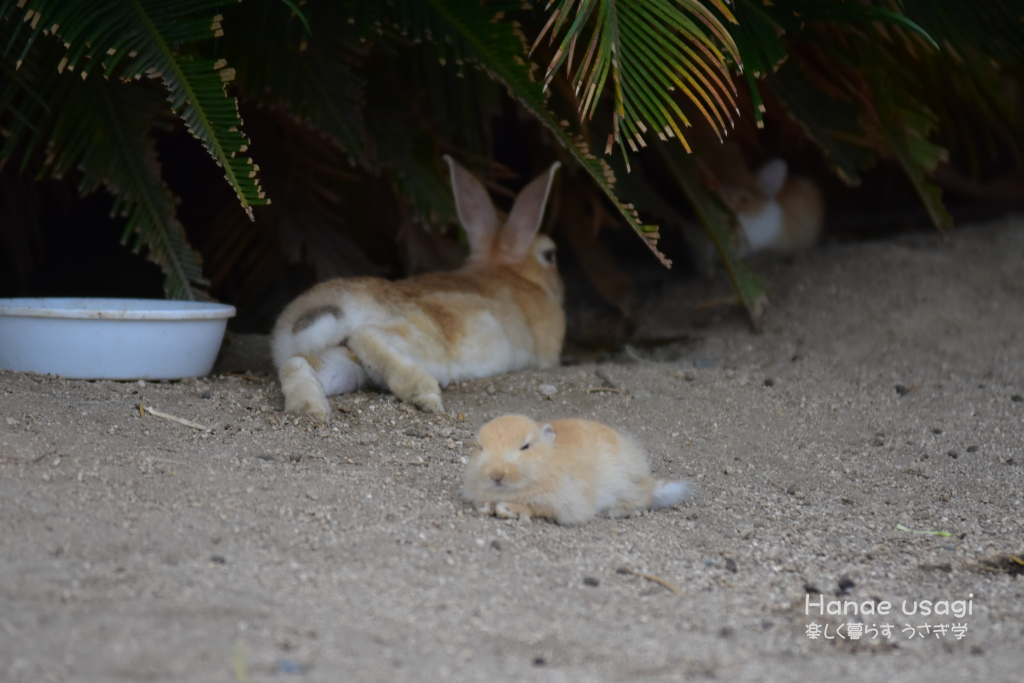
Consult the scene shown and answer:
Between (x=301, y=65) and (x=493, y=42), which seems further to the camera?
Answer: (x=301, y=65)

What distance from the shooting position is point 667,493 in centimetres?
320

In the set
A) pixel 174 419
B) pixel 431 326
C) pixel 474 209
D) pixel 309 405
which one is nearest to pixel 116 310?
pixel 174 419

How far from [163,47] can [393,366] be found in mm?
1546

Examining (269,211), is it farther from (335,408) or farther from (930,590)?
(930,590)

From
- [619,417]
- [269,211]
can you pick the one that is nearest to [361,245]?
[269,211]

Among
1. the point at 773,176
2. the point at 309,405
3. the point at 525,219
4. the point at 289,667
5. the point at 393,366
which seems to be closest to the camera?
the point at 289,667

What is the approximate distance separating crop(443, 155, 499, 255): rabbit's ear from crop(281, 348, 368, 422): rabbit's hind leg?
4.60 feet

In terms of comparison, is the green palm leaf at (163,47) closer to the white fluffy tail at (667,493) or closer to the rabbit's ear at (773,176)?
the white fluffy tail at (667,493)

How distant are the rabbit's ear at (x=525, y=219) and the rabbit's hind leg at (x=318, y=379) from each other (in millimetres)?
1645

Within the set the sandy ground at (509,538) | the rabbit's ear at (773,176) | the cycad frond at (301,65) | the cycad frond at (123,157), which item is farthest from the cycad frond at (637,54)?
the rabbit's ear at (773,176)

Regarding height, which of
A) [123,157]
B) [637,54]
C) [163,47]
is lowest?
[123,157]

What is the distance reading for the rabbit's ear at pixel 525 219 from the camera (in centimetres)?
545

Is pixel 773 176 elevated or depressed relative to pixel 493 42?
depressed

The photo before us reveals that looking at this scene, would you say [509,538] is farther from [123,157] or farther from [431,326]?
[123,157]
